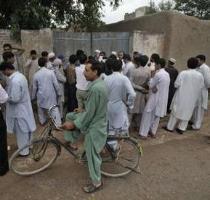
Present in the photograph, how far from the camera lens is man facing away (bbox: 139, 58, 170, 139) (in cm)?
648

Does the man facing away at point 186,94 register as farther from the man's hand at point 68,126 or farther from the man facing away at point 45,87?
the man's hand at point 68,126

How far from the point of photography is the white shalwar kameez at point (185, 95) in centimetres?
700

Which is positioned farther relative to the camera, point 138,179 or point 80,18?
point 80,18

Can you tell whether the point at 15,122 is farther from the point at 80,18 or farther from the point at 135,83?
the point at 80,18

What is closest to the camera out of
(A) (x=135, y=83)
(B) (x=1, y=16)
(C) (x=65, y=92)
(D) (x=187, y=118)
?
(A) (x=135, y=83)

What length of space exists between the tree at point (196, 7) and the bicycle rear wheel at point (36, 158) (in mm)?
16354

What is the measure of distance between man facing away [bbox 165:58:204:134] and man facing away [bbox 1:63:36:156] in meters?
3.44

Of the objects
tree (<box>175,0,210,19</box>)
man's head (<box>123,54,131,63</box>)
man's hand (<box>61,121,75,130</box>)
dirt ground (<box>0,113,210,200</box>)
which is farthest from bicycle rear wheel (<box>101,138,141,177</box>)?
Answer: tree (<box>175,0,210,19</box>)

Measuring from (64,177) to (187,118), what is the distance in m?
3.47

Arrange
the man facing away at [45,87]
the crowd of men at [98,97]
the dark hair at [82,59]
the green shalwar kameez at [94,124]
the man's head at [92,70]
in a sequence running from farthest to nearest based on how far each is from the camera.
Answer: the dark hair at [82,59] → the man facing away at [45,87] → the crowd of men at [98,97] → the man's head at [92,70] → the green shalwar kameez at [94,124]

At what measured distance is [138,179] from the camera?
505cm

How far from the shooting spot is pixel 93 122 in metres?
4.30

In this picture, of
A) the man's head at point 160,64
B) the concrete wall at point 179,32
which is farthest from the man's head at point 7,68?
the concrete wall at point 179,32

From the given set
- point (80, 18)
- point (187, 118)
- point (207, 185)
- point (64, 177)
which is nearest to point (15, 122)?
point (64, 177)
